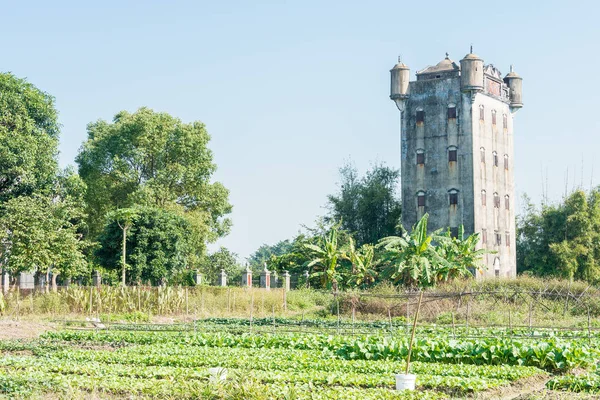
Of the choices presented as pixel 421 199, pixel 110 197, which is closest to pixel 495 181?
pixel 421 199

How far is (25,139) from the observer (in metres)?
42.8

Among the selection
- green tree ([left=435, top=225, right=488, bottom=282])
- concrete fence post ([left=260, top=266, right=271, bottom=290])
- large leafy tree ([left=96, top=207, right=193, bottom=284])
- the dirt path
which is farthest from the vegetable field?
concrete fence post ([left=260, top=266, right=271, bottom=290])

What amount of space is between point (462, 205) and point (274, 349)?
3337 centimetres

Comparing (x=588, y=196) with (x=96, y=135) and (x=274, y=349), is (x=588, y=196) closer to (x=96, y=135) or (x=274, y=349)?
(x=96, y=135)

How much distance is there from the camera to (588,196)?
5881cm

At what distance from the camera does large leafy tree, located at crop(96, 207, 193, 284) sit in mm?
47281

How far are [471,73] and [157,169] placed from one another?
2025 centimetres

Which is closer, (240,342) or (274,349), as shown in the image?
(274,349)

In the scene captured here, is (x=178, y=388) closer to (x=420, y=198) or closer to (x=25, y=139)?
(x=25, y=139)

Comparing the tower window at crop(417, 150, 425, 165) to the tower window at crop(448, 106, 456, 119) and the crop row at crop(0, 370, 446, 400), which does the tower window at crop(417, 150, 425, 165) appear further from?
the crop row at crop(0, 370, 446, 400)

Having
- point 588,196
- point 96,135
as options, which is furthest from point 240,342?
point 588,196

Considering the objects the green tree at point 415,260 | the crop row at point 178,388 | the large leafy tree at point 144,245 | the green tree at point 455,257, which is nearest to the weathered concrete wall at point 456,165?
the green tree at point 455,257

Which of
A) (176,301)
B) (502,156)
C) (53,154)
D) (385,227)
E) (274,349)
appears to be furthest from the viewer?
(385,227)

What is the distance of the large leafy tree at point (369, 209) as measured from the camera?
61688 mm
